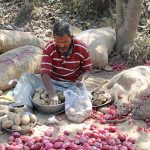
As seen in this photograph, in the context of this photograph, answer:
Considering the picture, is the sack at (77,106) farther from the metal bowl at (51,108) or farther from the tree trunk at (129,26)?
the tree trunk at (129,26)

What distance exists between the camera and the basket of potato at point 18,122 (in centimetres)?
446

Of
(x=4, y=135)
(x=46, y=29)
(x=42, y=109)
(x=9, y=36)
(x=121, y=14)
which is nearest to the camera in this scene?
(x=4, y=135)

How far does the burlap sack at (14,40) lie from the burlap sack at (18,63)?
331mm

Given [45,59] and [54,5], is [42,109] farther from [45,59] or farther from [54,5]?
[54,5]

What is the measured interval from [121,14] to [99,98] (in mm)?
2341

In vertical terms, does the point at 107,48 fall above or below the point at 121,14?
below

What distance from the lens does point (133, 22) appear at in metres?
6.81

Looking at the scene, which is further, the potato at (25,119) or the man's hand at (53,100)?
the man's hand at (53,100)

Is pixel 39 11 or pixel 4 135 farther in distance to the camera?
pixel 39 11

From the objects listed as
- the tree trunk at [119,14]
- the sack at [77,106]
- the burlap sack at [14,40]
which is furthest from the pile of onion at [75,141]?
the tree trunk at [119,14]

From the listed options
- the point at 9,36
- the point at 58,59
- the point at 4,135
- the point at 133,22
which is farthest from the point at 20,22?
the point at 4,135

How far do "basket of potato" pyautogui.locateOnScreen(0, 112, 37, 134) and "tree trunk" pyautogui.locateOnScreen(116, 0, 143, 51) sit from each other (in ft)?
9.49

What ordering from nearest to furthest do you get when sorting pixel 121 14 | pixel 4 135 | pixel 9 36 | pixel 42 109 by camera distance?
pixel 4 135, pixel 42 109, pixel 9 36, pixel 121 14

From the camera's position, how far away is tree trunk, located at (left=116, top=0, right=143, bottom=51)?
6707mm
